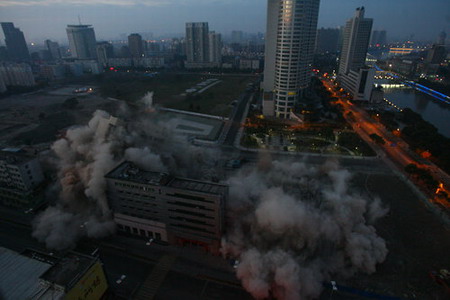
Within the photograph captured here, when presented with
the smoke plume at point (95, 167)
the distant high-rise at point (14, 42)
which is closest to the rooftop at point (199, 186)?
the smoke plume at point (95, 167)

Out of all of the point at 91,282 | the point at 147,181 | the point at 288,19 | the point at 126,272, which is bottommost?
the point at 126,272

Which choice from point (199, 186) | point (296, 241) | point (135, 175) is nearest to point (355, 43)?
point (296, 241)

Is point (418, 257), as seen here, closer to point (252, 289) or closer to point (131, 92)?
point (252, 289)

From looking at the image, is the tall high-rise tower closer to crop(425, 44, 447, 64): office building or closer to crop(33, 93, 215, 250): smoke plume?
crop(425, 44, 447, 64): office building

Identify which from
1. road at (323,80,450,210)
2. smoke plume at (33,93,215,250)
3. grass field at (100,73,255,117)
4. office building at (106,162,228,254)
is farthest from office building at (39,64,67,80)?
road at (323,80,450,210)

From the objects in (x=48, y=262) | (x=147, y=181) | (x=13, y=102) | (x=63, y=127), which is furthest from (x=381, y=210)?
(x=13, y=102)
